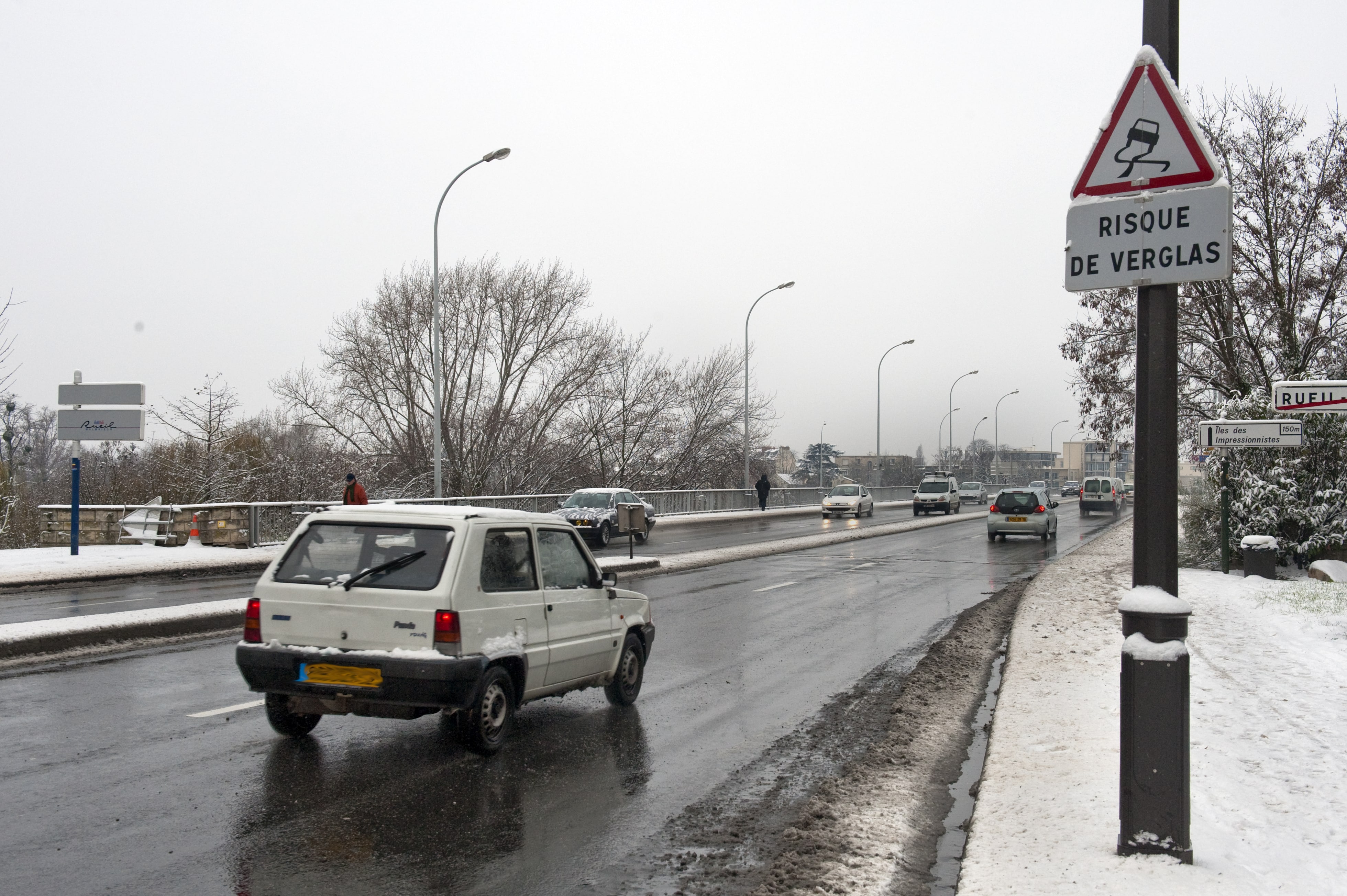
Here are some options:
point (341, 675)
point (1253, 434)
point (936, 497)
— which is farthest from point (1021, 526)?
point (341, 675)

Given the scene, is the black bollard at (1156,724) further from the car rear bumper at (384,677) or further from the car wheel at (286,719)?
the car wheel at (286,719)

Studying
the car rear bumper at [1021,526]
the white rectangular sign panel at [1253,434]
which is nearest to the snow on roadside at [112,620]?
the white rectangular sign panel at [1253,434]

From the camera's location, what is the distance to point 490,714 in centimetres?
626

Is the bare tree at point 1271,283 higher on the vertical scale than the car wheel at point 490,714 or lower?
higher

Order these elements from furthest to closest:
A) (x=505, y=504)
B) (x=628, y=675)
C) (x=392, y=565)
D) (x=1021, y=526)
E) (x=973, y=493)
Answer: (x=973, y=493), (x=505, y=504), (x=1021, y=526), (x=628, y=675), (x=392, y=565)

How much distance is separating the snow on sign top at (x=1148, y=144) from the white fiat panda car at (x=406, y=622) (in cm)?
403

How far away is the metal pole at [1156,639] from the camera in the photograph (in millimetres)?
4051

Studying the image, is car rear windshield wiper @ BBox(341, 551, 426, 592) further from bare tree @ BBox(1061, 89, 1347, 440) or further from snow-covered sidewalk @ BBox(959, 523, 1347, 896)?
bare tree @ BBox(1061, 89, 1347, 440)

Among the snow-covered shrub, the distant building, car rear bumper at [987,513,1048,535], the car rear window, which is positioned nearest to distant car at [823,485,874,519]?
car rear bumper at [987,513,1048,535]

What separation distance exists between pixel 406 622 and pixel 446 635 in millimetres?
260

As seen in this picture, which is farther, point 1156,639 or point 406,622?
point 406,622

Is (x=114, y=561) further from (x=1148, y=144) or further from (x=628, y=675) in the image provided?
(x=1148, y=144)

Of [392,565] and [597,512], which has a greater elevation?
[392,565]

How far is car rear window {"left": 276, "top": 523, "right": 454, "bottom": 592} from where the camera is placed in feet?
20.3
